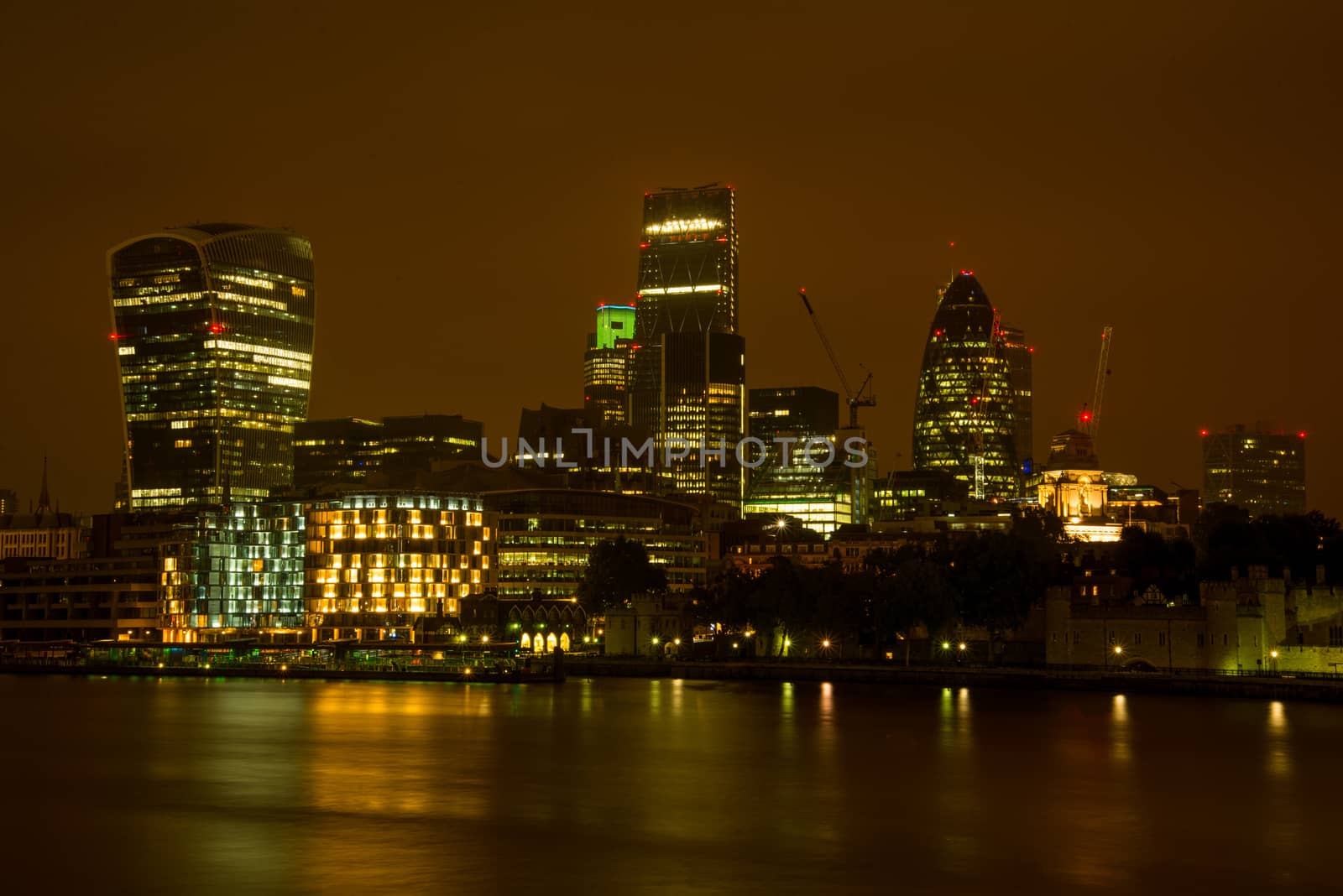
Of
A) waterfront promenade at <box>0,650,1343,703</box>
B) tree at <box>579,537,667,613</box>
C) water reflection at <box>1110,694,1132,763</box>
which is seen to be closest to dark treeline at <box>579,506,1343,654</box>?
waterfront promenade at <box>0,650,1343,703</box>

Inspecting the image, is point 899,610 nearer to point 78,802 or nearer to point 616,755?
point 616,755

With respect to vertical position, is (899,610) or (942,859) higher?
(899,610)

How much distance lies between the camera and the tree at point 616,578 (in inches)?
6919

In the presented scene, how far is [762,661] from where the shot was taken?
145500mm

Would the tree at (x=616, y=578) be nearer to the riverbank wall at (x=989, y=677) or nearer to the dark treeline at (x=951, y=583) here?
the dark treeline at (x=951, y=583)

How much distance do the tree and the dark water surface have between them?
199 ft

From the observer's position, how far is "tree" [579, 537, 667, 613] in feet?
577

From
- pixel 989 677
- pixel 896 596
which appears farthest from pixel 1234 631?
pixel 896 596

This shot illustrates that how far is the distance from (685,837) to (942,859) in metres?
8.94

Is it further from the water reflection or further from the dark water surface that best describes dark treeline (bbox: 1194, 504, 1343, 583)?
A: the dark water surface

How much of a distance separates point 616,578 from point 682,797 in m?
107

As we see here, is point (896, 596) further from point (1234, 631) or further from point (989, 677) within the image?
point (1234, 631)

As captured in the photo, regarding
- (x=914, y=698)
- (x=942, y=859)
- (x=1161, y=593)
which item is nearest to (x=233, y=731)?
(x=914, y=698)

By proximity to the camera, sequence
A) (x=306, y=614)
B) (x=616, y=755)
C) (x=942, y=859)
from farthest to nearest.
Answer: (x=306, y=614), (x=616, y=755), (x=942, y=859)
